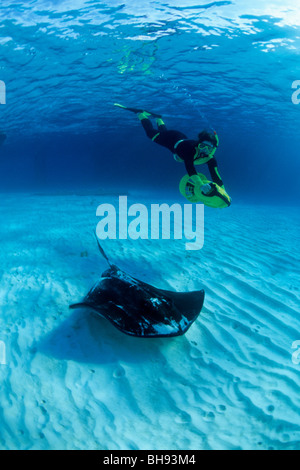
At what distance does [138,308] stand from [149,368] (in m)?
0.95

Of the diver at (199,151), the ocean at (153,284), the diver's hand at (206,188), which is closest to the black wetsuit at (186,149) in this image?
the diver at (199,151)

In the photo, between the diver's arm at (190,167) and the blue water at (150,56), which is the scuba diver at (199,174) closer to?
the diver's arm at (190,167)

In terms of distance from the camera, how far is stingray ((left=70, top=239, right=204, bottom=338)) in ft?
11.4

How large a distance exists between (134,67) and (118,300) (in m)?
17.0

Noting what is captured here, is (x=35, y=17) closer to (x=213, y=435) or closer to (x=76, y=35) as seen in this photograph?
(x=76, y=35)

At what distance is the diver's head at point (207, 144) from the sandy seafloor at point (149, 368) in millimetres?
3099

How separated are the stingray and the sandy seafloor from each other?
0.63 meters

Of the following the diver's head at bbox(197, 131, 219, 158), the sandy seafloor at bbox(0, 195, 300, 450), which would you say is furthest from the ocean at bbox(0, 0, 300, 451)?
the diver's head at bbox(197, 131, 219, 158)

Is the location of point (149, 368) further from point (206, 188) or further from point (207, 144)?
point (207, 144)

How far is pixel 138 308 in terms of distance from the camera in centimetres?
369

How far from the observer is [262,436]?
9.81 feet

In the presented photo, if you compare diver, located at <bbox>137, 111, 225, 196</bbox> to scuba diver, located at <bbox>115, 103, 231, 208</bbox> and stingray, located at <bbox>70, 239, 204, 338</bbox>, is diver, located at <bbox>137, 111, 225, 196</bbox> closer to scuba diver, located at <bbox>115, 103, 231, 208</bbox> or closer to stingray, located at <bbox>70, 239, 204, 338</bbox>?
scuba diver, located at <bbox>115, 103, 231, 208</bbox>
